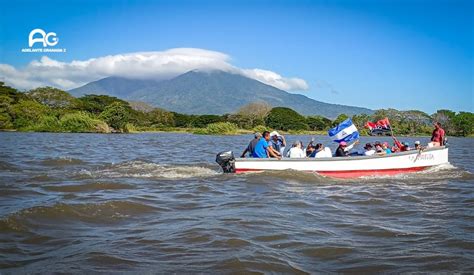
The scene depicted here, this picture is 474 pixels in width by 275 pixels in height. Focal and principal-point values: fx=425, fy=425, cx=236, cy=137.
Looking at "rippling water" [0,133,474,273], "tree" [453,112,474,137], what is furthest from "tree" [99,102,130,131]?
"tree" [453,112,474,137]

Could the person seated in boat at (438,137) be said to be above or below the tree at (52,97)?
below

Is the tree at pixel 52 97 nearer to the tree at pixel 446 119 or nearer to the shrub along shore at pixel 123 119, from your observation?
the shrub along shore at pixel 123 119

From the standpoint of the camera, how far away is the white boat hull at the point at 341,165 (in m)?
14.9

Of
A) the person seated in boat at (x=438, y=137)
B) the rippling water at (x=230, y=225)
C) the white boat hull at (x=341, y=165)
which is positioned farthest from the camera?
the person seated in boat at (x=438, y=137)

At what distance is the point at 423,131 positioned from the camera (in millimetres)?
101625

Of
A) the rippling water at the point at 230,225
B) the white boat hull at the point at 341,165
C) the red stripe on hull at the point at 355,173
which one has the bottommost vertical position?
the rippling water at the point at 230,225

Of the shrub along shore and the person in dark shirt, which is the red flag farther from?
the shrub along shore

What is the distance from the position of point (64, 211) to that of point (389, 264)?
5.98 meters

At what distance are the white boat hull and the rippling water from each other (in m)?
1.37

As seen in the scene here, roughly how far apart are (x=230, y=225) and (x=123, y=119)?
63680mm

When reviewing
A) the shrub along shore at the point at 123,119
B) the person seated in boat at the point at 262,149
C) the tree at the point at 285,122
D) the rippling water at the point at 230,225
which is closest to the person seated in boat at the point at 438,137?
the rippling water at the point at 230,225

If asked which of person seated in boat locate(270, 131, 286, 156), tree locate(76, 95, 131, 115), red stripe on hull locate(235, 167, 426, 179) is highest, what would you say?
tree locate(76, 95, 131, 115)

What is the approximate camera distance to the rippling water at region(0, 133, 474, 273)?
554cm

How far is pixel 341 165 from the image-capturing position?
15148 millimetres
